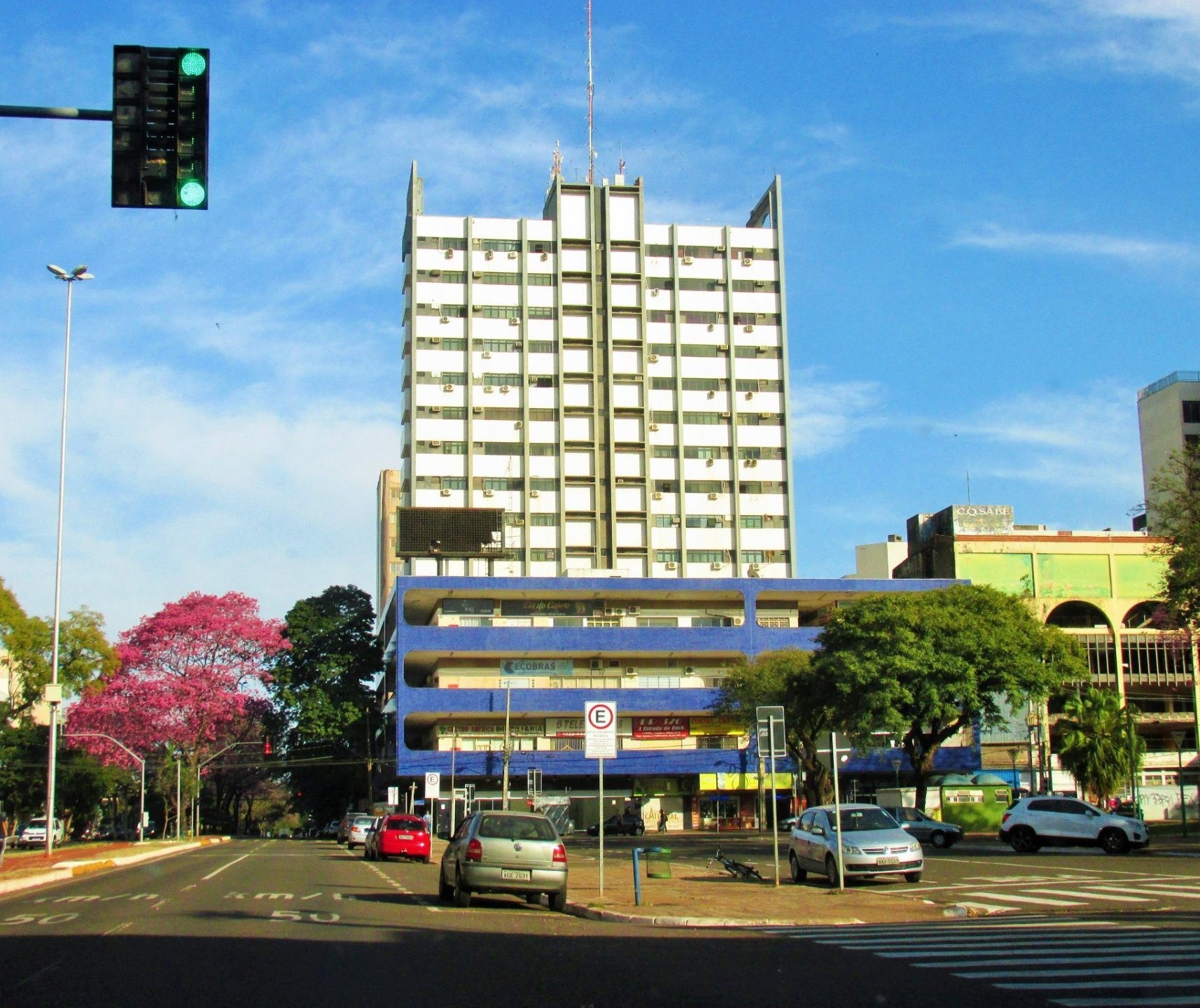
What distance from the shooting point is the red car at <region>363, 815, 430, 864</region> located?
40.4 metres

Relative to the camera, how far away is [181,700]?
224 feet

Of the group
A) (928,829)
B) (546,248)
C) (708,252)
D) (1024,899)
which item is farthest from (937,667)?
(546,248)

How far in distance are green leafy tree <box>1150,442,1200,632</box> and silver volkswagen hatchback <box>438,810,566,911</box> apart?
20.9 metres

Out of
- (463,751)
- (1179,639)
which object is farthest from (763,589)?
(1179,639)

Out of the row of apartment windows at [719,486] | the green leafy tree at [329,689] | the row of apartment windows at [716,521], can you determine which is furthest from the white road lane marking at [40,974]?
the row of apartment windows at [719,486]

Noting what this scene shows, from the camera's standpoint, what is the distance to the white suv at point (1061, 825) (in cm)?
3641

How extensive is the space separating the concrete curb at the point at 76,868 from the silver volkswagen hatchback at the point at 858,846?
1528 centimetres

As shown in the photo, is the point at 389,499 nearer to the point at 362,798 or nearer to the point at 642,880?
the point at 362,798

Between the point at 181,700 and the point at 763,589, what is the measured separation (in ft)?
115

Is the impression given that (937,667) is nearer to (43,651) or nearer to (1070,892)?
(1070,892)

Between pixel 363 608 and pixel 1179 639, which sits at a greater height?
pixel 363 608

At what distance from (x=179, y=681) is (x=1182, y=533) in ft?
168

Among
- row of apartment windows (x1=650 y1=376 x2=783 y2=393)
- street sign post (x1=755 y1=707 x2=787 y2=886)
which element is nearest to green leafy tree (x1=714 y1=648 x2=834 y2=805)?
row of apartment windows (x1=650 y1=376 x2=783 y2=393)

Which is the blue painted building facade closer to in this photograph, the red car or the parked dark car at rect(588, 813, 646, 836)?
the parked dark car at rect(588, 813, 646, 836)
